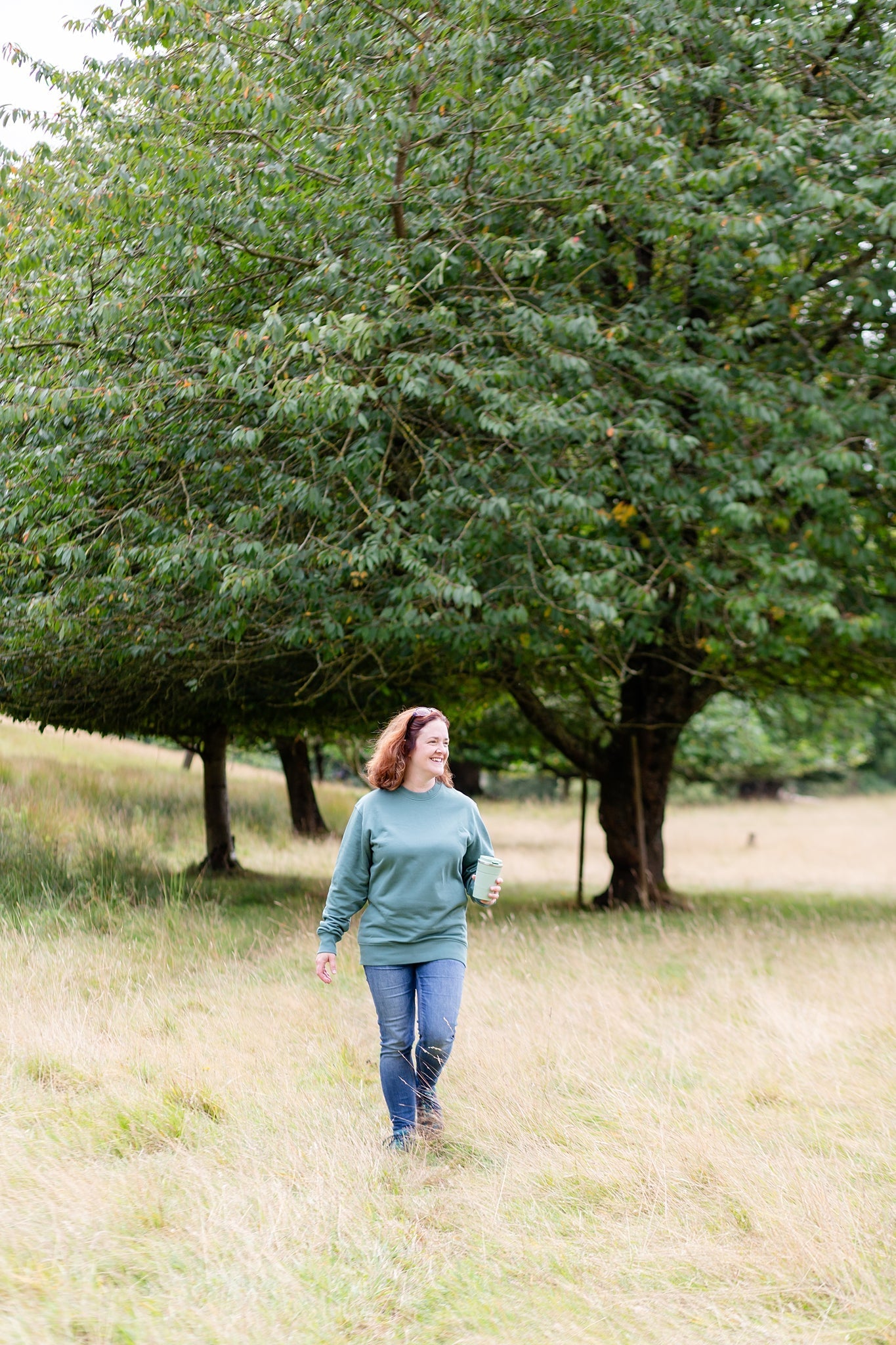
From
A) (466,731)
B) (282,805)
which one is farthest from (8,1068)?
(282,805)

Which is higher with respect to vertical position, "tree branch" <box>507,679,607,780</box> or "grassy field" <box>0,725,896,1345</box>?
"tree branch" <box>507,679,607,780</box>

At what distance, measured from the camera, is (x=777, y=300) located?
9.88 meters

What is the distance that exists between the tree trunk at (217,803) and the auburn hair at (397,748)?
34.1 ft

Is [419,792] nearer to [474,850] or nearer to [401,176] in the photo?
[474,850]

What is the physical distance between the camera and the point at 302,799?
20.4 meters

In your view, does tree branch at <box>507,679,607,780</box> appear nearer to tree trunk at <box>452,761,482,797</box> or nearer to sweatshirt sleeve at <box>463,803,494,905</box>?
sweatshirt sleeve at <box>463,803,494,905</box>

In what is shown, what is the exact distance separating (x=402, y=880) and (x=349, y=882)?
0.23 meters

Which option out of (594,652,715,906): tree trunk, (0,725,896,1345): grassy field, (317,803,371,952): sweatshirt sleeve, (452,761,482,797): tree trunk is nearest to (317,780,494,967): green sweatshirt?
(317,803,371,952): sweatshirt sleeve

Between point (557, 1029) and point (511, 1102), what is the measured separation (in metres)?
1.41

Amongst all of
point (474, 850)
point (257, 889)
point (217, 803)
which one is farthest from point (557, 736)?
point (474, 850)

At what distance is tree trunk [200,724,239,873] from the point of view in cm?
1489

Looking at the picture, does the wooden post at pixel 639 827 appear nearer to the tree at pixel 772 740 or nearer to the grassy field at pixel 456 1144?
the tree at pixel 772 740

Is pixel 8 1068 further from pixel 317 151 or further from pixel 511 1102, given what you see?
pixel 317 151

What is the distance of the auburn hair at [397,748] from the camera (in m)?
4.69
